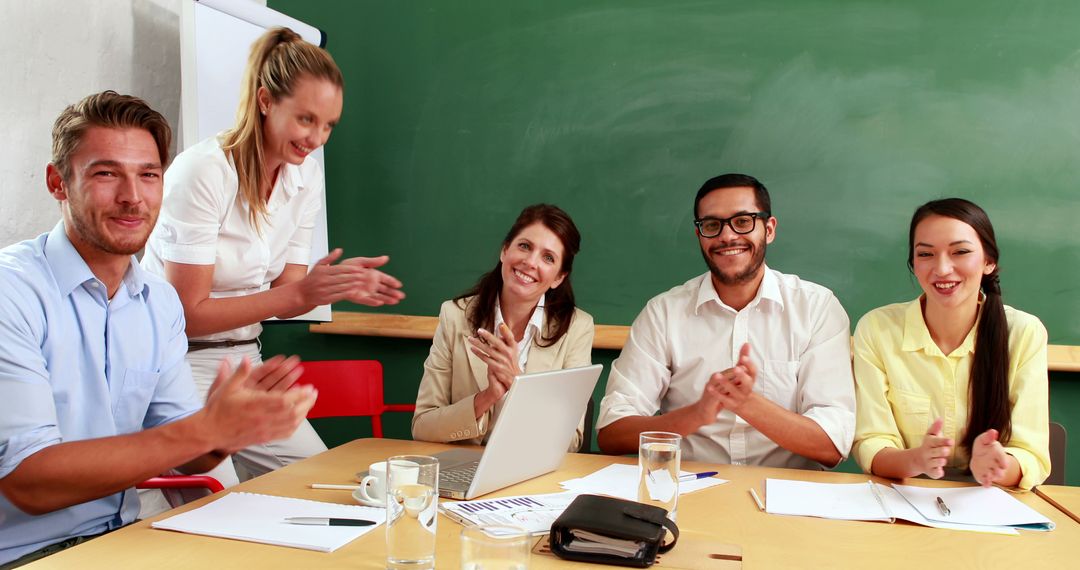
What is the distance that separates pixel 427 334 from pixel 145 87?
1.56m

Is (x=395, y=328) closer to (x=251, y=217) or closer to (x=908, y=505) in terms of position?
(x=251, y=217)

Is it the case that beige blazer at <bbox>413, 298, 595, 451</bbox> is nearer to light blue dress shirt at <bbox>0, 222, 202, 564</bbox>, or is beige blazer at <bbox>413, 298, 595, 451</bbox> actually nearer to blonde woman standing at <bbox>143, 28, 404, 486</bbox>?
blonde woman standing at <bbox>143, 28, 404, 486</bbox>

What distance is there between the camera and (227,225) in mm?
2582

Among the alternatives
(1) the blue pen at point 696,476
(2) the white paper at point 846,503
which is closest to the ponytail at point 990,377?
(2) the white paper at point 846,503

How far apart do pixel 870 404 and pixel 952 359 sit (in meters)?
0.25

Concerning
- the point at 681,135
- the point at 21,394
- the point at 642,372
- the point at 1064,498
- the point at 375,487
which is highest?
the point at 681,135

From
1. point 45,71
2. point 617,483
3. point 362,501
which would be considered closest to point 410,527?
point 362,501

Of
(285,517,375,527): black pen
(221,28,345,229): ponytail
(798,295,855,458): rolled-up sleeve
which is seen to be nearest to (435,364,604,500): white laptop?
(285,517,375,527): black pen

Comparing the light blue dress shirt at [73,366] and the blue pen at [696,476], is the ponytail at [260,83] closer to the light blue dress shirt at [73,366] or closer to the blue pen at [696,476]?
the light blue dress shirt at [73,366]

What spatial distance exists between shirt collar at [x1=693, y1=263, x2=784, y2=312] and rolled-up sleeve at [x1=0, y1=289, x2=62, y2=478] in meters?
1.73

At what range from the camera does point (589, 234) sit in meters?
3.62

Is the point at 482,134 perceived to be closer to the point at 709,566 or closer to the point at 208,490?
the point at 208,490

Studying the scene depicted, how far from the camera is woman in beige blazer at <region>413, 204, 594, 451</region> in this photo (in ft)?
8.32

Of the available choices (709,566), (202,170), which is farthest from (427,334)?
(709,566)
